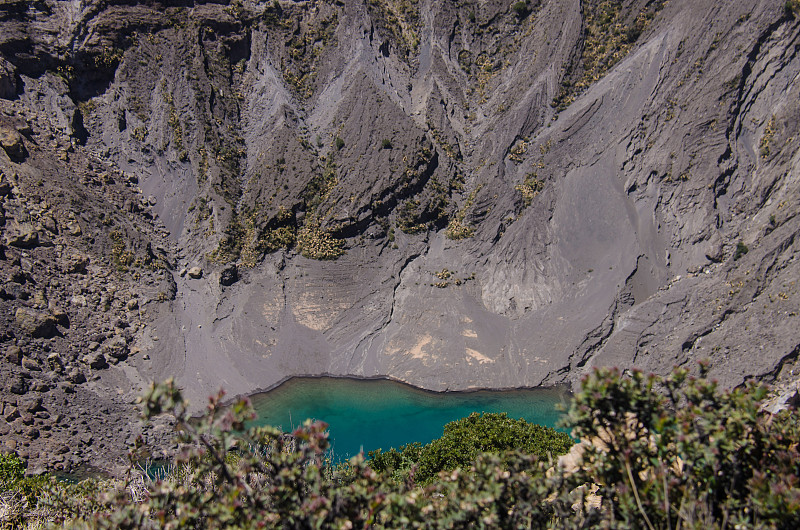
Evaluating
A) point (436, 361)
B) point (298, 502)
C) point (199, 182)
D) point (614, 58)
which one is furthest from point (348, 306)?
point (614, 58)

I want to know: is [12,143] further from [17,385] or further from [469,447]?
[469,447]

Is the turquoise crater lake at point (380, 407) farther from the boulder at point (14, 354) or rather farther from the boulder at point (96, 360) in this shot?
the boulder at point (14, 354)

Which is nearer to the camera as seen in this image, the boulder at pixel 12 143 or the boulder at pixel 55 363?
the boulder at pixel 55 363

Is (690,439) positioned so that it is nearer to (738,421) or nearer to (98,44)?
(738,421)

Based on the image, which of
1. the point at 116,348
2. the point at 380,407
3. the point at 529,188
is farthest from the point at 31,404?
the point at 529,188

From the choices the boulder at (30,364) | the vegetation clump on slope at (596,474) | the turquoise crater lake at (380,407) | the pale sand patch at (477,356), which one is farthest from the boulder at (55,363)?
the pale sand patch at (477,356)

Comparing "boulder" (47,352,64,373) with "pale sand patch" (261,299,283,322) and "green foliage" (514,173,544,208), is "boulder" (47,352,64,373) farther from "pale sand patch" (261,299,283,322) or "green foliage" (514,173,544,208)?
"green foliage" (514,173,544,208)
